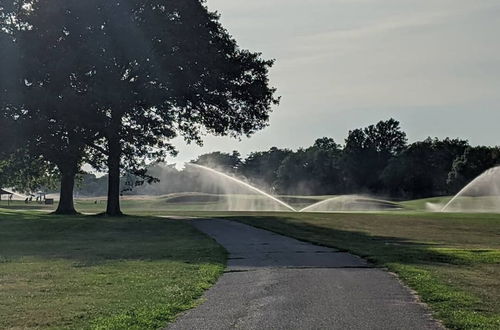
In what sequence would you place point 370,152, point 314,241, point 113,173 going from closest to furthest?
point 314,241, point 113,173, point 370,152

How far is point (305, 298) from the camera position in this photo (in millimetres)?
11547

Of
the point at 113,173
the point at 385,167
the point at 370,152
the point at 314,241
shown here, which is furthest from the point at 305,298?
the point at 370,152

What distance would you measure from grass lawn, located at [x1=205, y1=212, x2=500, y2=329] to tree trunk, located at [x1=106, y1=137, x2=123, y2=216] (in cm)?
1034

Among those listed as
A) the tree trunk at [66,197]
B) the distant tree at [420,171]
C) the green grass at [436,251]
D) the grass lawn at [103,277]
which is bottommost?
the grass lawn at [103,277]

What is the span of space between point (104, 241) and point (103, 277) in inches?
518

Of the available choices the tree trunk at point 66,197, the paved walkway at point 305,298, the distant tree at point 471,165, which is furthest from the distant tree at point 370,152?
the paved walkway at point 305,298

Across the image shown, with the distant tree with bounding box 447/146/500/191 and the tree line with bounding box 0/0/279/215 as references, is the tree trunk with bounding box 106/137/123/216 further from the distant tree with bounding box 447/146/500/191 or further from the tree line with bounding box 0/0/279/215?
the distant tree with bounding box 447/146/500/191

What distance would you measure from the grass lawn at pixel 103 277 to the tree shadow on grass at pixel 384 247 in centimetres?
429

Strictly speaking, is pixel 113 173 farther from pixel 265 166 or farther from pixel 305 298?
pixel 265 166

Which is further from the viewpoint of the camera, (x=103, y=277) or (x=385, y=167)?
(x=385, y=167)

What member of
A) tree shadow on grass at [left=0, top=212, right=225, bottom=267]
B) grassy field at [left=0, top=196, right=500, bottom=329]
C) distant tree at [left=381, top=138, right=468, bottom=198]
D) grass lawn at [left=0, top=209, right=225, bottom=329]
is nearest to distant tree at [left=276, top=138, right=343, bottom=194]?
distant tree at [left=381, top=138, right=468, bottom=198]

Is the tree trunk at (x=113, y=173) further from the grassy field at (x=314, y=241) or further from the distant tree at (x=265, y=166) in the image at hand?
the distant tree at (x=265, y=166)

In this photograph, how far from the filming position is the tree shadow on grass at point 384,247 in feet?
60.8

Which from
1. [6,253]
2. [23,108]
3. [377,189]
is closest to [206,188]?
[377,189]
